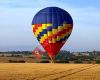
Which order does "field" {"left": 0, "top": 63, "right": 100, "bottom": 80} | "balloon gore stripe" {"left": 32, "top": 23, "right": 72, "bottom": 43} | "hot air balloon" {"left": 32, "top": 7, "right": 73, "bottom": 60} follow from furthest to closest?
"balloon gore stripe" {"left": 32, "top": 23, "right": 72, "bottom": 43}, "hot air balloon" {"left": 32, "top": 7, "right": 73, "bottom": 60}, "field" {"left": 0, "top": 63, "right": 100, "bottom": 80}

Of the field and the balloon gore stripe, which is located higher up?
the balloon gore stripe

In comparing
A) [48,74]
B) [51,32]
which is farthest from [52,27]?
[48,74]

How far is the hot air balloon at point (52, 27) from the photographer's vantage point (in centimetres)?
6669

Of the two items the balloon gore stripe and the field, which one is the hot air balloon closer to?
the balloon gore stripe

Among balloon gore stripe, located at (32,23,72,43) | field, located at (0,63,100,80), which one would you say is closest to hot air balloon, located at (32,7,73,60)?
balloon gore stripe, located at (32,23,72,43)

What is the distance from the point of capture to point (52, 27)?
2643 inches

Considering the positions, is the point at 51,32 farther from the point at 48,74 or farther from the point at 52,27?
the point at 48,74

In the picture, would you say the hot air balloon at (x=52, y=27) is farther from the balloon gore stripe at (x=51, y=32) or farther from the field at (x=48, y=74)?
the field at (x=48, y=74)

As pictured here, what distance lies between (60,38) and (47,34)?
286cm

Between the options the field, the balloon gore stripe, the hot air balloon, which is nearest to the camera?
the field

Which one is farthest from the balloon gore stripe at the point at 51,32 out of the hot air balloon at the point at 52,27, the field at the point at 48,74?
the field at the point at 48,74

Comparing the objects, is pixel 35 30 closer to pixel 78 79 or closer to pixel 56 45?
pixel 56 45

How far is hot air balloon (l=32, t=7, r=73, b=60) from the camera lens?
219 feet

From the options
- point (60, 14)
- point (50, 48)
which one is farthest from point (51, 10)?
point (50, 48)
